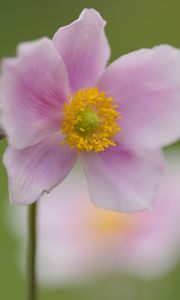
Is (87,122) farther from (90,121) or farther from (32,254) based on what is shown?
(32,254)

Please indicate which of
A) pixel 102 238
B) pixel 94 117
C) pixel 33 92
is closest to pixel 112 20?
→ pixel 102 238

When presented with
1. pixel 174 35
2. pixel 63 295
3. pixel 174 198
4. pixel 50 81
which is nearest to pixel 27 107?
pixel 50 81

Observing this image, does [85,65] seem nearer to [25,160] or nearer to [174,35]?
[25,160]

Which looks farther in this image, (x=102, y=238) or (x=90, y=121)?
(x=102, y=238)

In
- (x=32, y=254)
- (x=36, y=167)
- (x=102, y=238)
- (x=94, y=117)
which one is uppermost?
(x=94, y=117)

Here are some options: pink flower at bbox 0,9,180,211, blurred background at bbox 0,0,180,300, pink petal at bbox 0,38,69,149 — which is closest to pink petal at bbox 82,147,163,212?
pink flower at bbox 0,9,180,211

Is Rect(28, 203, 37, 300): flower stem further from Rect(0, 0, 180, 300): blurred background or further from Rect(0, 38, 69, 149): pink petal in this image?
Rect(0, 0, 180, 300): blurred background
